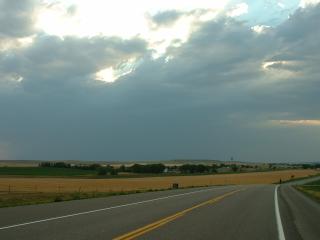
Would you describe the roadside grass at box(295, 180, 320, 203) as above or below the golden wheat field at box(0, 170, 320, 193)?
below

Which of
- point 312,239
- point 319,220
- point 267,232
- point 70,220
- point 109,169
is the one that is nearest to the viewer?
point 312,239

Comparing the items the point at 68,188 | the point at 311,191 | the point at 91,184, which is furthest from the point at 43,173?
the point at 311,191

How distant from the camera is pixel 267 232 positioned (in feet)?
48.2

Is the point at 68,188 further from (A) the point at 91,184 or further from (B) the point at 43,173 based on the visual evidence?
(B) the point at 43,173

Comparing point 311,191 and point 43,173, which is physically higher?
point 43,173

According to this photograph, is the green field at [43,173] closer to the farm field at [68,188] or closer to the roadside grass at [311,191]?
the farm field at [68,188]

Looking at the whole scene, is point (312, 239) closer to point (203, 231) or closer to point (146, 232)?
point (203, 231)

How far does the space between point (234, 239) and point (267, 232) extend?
235 centimetres

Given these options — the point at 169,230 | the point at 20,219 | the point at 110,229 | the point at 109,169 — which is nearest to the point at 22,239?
the point at 110,229

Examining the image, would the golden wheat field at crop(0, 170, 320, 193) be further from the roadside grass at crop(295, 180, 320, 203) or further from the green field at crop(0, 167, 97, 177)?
the green field at crop(0, 167, 97, 177)

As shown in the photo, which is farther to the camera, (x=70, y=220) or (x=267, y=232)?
(x=70, y=220)

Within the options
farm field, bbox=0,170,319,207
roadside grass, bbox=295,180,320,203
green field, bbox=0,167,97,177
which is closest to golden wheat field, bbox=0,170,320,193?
farm field, bbox=0,170,319,207

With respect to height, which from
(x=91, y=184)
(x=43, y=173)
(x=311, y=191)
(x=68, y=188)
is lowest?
(x=311, y=191)

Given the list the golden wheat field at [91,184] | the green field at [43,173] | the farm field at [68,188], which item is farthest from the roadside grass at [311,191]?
the green field at [43,173]
